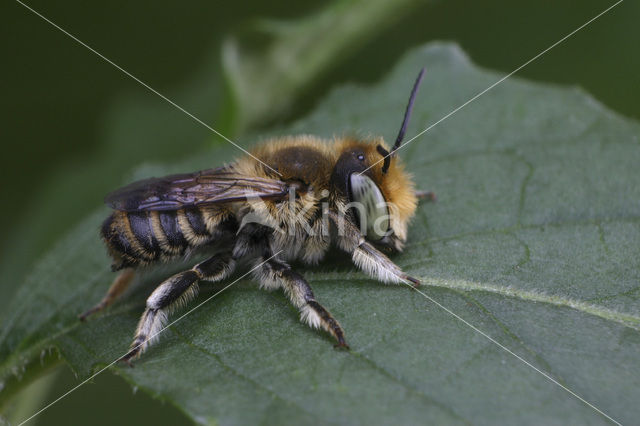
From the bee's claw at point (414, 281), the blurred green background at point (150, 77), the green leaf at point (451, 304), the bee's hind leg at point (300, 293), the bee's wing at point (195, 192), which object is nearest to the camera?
the green leaf at point (451, 304)

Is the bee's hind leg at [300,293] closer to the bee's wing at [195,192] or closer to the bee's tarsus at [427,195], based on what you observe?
the bee's wing at [195,192]

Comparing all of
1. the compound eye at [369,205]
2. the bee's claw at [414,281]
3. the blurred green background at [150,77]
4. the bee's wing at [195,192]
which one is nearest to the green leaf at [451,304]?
the bee's claw at [414,281]

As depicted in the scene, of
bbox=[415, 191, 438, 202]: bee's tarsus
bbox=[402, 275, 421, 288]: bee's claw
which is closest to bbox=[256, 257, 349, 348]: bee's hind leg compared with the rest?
bbox=[402, 275, 421, 288]: bee's claw

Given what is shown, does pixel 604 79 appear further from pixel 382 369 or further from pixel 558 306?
pixel 382 369

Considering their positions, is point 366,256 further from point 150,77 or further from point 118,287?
point 150,77

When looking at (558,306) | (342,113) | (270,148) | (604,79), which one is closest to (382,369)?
(558,306)

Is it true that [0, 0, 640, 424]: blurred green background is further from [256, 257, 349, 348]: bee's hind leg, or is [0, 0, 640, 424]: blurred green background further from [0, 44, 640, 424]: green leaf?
[256, 257, 349, 348]: bee's hind leg

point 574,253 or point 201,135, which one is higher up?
point 201,135
